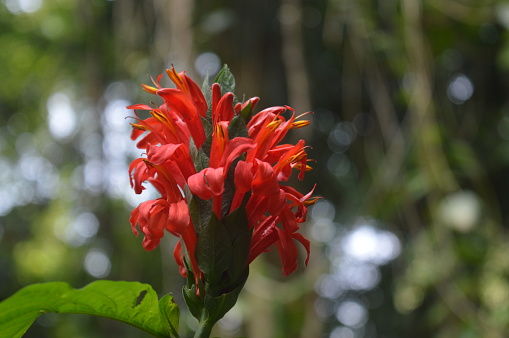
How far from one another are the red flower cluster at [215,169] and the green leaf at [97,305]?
0.06 metres

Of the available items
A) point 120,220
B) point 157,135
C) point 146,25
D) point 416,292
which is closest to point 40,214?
point 120,220

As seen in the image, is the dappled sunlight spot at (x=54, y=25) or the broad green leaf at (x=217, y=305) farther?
the dappled sunlight spot at (x=54, y=25)

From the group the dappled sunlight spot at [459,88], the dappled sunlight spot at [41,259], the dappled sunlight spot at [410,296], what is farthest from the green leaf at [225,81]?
the dappled sunlight spot at [41,259]

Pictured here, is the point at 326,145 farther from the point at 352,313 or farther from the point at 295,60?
the point at 295,60

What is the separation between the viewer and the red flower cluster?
0.57m

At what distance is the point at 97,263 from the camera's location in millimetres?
4125

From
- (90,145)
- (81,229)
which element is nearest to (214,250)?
(90,145)

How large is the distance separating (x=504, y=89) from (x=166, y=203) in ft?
9.92

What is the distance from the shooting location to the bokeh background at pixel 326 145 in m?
2.13

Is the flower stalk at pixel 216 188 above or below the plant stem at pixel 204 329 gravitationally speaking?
above

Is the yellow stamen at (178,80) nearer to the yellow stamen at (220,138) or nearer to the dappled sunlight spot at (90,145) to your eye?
the yellow stamen at (220,138)

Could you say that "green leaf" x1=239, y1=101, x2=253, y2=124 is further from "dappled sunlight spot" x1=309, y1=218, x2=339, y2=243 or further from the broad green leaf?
"dappled sunlight spot" x1=309, y1=218, x2=339, y2=243

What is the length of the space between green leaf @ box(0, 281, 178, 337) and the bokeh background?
354 mm

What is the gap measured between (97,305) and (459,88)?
301 centimetres
